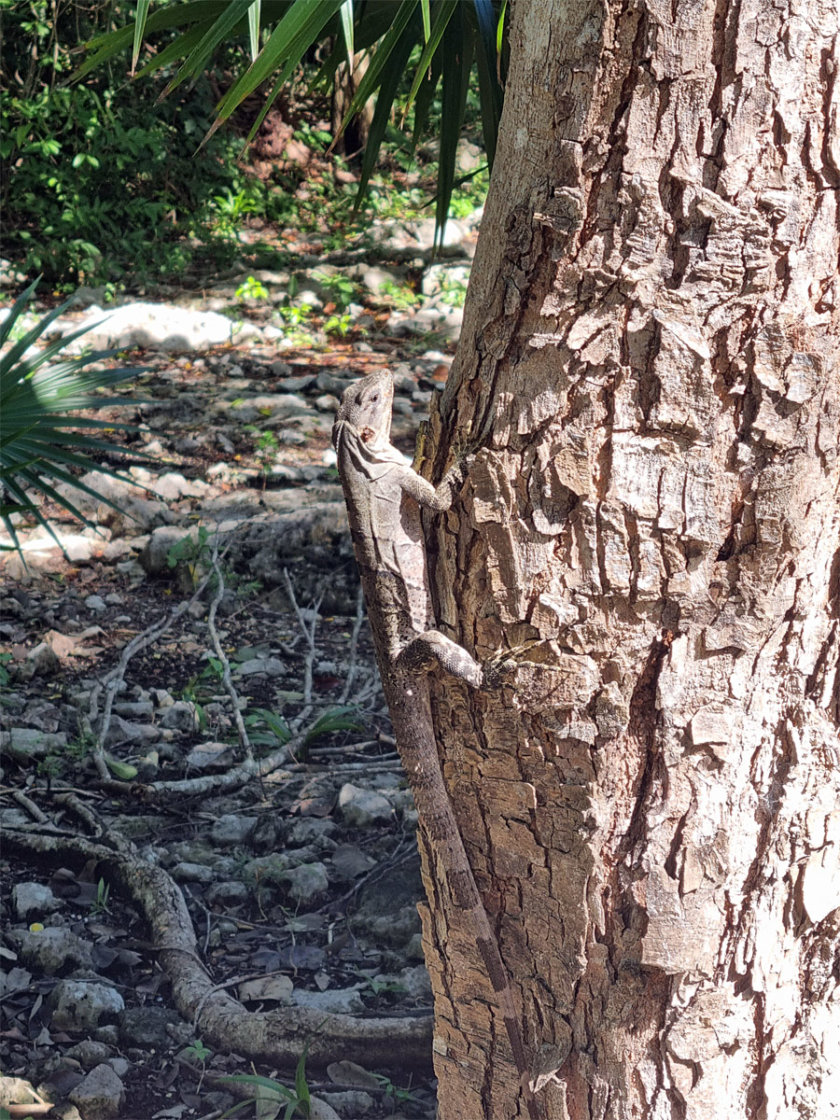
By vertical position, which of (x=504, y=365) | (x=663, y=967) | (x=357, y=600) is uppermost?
(x=504, y=365)

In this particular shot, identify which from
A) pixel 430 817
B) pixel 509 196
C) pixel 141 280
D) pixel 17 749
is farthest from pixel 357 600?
pixel 141 280

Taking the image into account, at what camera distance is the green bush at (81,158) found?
8461 millimetres

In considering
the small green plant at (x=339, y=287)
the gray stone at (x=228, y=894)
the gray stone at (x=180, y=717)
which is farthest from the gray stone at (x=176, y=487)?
the small green plant at (x=339, y=287)

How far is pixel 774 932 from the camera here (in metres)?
1.56

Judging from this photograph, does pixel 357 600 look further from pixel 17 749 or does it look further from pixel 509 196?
pixel 509 196

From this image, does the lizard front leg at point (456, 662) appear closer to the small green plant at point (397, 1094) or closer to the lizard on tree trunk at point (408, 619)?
the lizard on tree trunk at point (408, 619)

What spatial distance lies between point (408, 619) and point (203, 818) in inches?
71.5

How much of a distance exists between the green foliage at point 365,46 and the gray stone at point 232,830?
1.97 metres

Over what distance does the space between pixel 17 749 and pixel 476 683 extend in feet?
8.35

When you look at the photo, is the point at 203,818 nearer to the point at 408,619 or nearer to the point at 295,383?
the point at 408,619

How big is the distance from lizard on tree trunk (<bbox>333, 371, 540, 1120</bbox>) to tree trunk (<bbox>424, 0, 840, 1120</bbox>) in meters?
0.04

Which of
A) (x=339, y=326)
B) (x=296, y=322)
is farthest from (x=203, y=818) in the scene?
(x=296, y=322)

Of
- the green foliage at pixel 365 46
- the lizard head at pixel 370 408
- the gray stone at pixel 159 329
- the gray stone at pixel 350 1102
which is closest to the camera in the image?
the green foliage at pixel 365 46

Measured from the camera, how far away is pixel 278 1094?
2.40m
